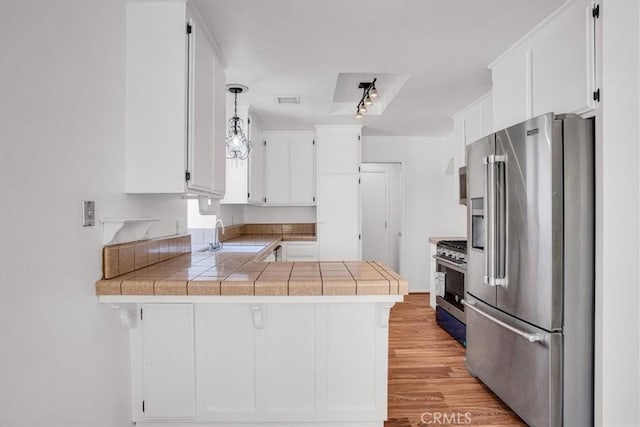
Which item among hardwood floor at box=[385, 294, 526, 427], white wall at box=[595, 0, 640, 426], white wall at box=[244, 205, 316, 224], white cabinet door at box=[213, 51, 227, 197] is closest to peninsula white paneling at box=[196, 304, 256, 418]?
white cabinet door at box=[213, 51, 227, 197]

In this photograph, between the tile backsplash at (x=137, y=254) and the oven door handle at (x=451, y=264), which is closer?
the tile backsplash at (x=137, y=254)

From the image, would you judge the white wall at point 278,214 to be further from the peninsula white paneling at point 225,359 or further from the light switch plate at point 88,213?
the light switch plate at point 88,213

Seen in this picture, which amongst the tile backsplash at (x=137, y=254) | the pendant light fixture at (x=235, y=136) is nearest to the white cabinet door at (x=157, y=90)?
the tile backsplash at (x=137, y=254)

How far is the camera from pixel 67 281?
130 centimetres

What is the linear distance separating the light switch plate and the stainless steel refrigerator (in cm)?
209

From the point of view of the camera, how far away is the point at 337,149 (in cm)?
434

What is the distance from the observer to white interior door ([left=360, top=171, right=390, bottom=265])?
19.1ft

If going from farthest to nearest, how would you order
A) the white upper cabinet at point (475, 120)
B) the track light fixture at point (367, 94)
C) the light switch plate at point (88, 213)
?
the white upper cabinet at point (475, 120) < the track light fixture at point (367, 94) < the light switch plate at point (88, 213)

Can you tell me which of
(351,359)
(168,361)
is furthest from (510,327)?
(168,361)

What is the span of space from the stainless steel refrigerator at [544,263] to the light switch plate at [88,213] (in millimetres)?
2093

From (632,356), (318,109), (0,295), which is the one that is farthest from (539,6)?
(0,295)

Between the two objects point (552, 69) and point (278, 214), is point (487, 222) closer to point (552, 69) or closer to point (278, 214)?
point (552, 69)

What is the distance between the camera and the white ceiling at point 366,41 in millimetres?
1809

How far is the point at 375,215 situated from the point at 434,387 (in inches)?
143
